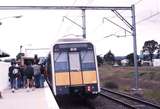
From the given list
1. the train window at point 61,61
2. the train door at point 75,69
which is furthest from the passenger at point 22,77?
the train door at point 75,69

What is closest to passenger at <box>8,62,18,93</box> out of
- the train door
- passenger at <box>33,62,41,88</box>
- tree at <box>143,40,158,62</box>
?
passenger at <box>33,62,41,88</box>

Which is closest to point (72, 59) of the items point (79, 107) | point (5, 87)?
point (79, 107)

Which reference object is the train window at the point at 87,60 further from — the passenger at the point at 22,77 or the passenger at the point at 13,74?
the passenger at the point at 22,77

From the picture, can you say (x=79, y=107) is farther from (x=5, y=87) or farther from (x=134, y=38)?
(x=134, y=38)

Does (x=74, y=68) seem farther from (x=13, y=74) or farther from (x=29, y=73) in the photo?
(x=13, y=74)

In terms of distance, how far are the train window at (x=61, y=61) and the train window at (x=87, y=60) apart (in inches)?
33.4

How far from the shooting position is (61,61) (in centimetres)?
2436

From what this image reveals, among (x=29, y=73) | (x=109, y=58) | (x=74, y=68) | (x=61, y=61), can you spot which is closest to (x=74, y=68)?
(x=74, y=68)

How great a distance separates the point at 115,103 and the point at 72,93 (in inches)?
143

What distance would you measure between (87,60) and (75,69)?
2.59ft

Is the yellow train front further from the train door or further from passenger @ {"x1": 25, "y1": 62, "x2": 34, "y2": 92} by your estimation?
passenger @ {"x1": 25, "y1": 62, "x2": 34, "y2": 92}

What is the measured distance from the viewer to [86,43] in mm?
24484

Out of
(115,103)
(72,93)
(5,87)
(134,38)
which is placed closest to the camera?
(72,93)

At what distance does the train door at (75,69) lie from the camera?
24.0 metres
